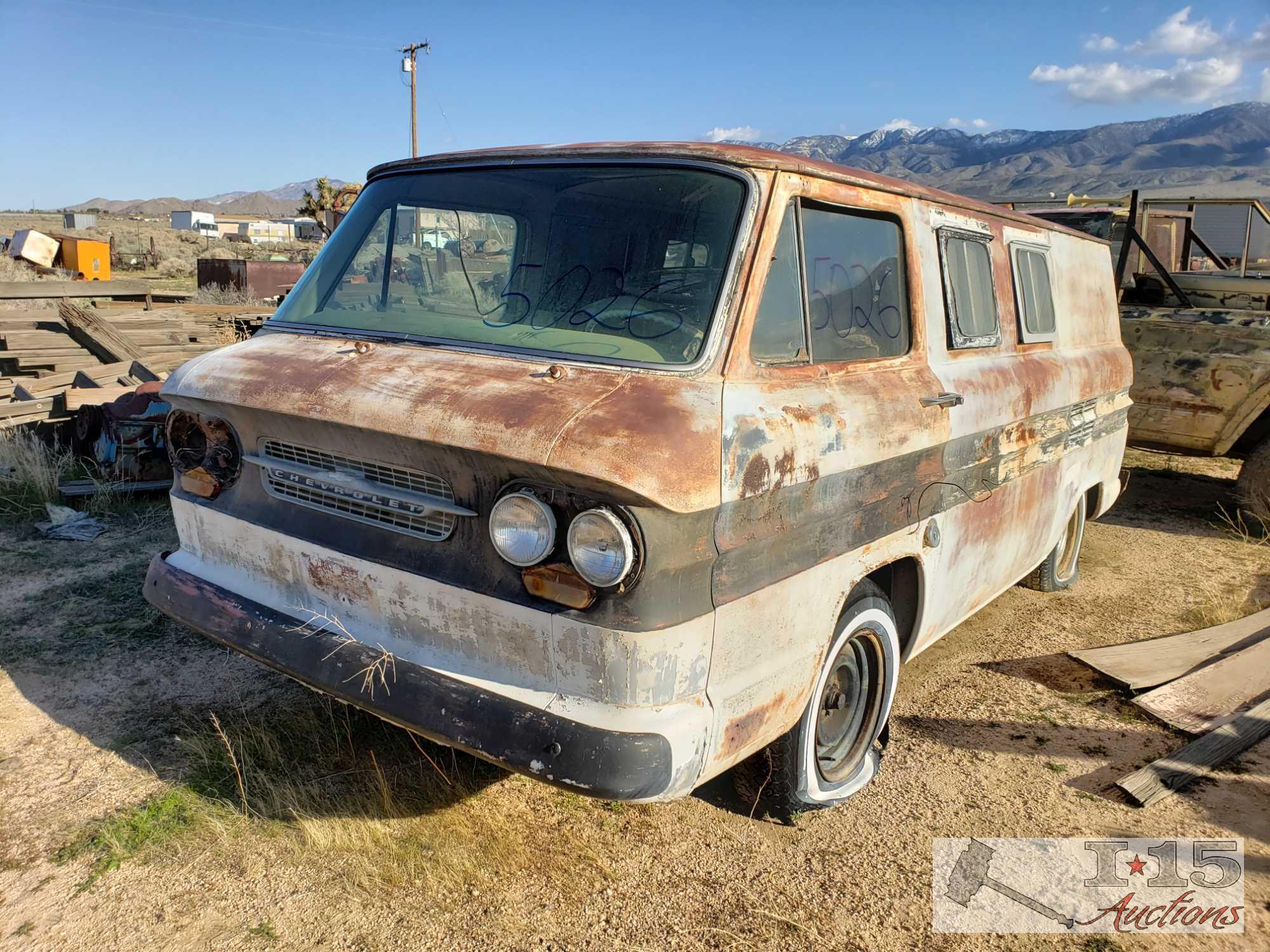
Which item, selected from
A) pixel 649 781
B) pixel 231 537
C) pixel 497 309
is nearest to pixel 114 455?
pixel 231 537

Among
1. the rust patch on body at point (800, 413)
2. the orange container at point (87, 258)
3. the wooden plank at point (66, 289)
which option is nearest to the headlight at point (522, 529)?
the rust patch on body at point (800, 413)

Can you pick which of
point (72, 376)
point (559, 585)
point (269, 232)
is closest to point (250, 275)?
point (72, 376)

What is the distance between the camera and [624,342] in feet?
8.73

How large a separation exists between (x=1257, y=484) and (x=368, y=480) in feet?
23.1

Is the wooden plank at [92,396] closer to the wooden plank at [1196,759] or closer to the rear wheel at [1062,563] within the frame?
Result: the rear wheel at [1062,563]

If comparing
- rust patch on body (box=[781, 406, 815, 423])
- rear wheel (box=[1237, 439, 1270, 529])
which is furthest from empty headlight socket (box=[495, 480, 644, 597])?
rear wheel (box=[1237, 439, 1270, 529])

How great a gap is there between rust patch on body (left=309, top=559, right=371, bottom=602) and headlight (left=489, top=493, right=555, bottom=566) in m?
0.53

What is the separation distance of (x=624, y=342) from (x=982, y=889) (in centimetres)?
205

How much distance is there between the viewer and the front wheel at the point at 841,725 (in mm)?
2988

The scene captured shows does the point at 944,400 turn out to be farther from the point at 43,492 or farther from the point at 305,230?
the point at 305,230

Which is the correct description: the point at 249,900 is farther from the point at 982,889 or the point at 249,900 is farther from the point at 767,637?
the point at 982,889

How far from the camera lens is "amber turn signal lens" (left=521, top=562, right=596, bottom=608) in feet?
7.45

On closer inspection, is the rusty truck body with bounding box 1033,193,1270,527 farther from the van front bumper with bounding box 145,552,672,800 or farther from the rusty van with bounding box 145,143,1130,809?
the van front bumper with bounding box 145,552,672,800

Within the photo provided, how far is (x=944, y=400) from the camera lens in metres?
3.22
